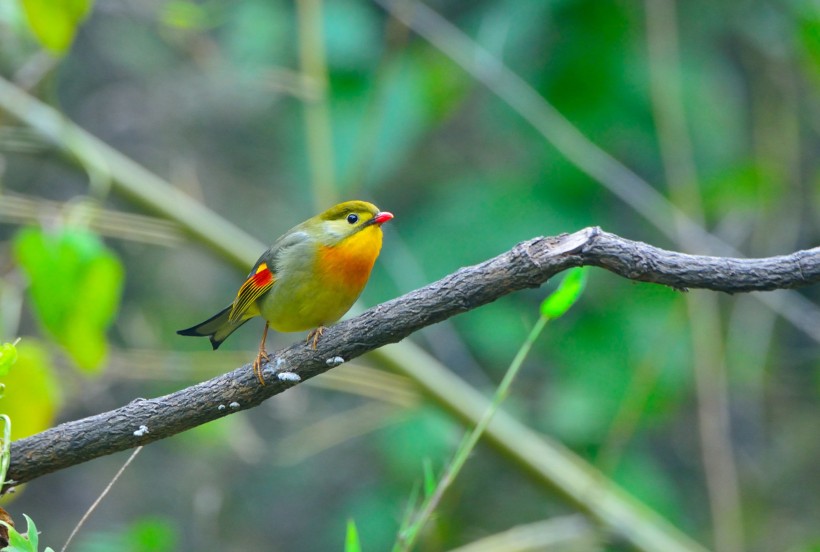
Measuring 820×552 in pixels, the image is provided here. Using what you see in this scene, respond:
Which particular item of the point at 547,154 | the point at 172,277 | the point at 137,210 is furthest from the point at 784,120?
the point at 172,277

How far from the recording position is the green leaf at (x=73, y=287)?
332 cm

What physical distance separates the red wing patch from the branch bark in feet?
2.20

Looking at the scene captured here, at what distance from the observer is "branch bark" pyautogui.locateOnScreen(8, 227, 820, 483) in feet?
7.01

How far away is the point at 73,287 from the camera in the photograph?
337 centimetres

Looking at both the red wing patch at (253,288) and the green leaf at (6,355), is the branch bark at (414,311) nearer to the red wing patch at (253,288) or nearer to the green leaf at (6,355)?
the green leaf at (6,355)

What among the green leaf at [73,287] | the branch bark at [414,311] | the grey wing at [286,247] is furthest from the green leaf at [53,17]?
the branch bark at [414,311]

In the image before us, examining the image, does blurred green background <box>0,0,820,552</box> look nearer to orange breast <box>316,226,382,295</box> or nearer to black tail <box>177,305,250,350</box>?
black tail <box>177,305,250,350</box>

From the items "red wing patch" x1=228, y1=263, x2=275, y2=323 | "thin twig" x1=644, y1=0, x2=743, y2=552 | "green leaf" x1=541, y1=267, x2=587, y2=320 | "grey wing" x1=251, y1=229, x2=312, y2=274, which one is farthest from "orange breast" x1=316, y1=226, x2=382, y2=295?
"thin twig" x1=644, y1=0, x2=743, y2=552

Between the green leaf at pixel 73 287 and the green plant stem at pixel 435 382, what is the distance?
3.27 feet

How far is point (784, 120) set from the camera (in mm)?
5750

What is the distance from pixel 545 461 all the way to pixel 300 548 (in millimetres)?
3492

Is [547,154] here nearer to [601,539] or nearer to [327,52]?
[327,52]

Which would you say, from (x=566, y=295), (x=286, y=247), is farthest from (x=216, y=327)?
(x=566, y=295)

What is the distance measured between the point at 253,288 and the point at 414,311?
1.18m
